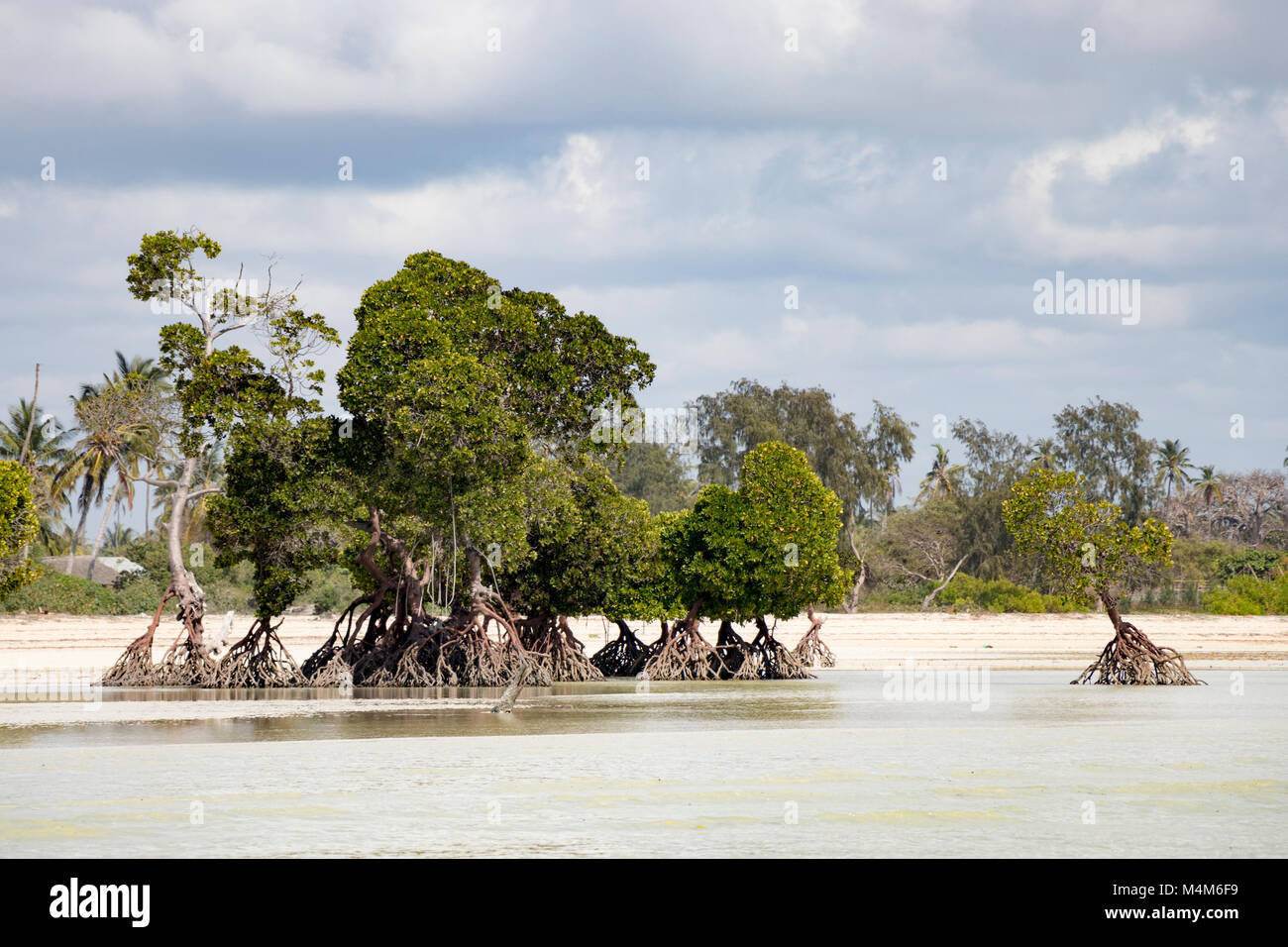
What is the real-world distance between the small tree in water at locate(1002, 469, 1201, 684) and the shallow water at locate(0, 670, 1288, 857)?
5.64 m

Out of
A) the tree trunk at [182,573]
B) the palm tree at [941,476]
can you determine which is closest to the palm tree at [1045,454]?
the palm tree at [941,476]

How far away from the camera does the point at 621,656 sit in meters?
33.8

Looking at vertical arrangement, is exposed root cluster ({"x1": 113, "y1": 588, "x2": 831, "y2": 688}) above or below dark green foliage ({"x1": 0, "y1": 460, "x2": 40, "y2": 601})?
below

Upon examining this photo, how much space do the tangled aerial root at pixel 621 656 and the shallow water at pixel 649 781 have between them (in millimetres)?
11530

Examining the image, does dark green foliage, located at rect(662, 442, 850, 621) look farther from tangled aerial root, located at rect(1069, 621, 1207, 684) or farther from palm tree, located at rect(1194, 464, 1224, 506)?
palm tree, located at rect(1194, 464, 1224, 506)

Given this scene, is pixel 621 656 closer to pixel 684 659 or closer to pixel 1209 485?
pixel 684 659

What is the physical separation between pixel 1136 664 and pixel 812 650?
28.8 feet

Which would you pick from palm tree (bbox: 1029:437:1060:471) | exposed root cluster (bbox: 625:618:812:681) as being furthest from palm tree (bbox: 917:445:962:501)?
exposed root cluster (bbox: 625:618:812:681)

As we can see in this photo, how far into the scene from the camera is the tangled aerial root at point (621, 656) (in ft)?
110

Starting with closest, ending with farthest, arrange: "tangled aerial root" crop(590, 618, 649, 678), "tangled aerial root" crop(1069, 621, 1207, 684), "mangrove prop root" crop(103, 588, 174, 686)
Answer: "tangled aerial root" crop(1069, 621, 1207, 684) < "mangrove prop root" crop(103, 588, 174, 686) < "tangled aerial root" crop(590, 618, 649, 678)

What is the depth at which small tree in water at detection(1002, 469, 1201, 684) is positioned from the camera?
27562mm
